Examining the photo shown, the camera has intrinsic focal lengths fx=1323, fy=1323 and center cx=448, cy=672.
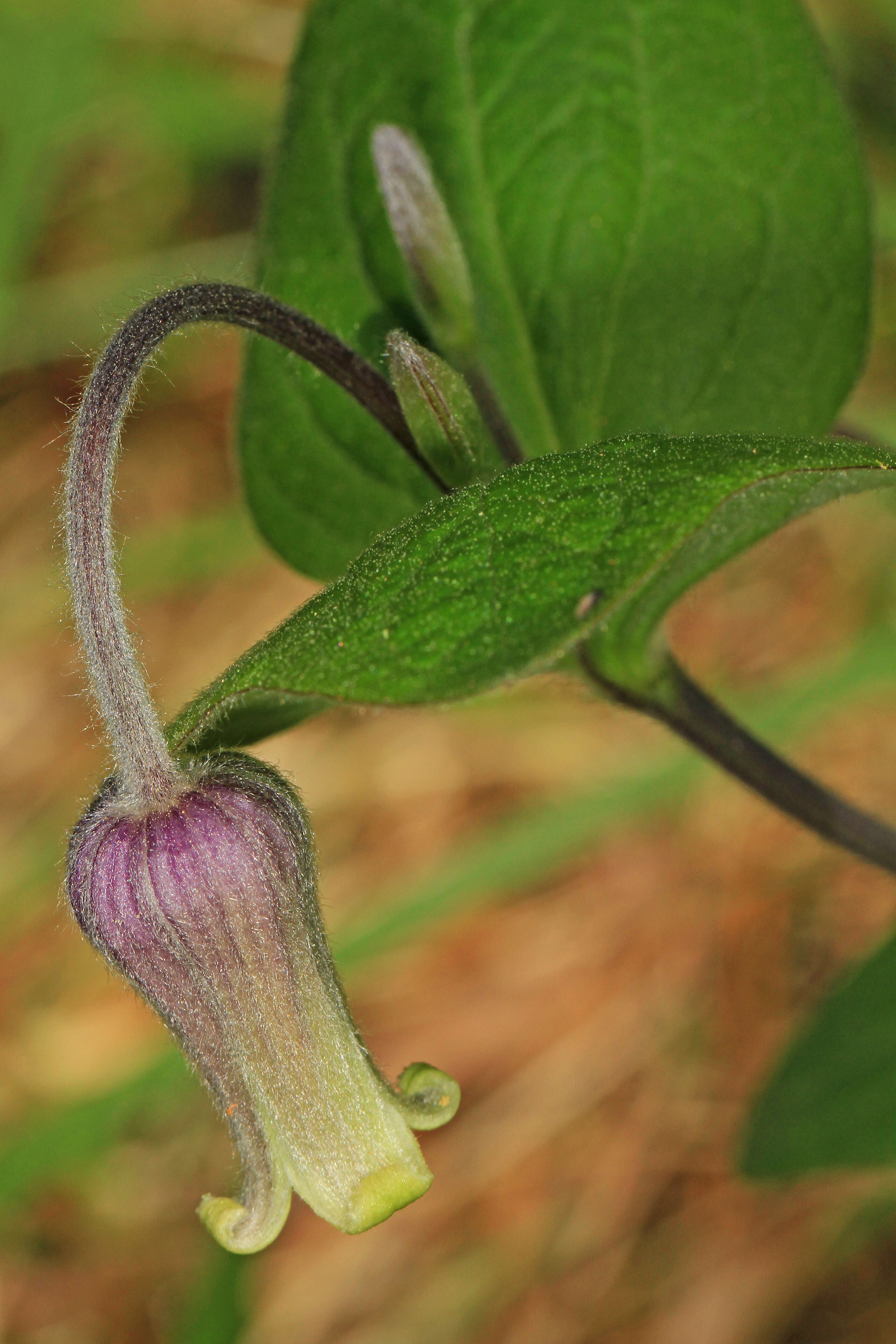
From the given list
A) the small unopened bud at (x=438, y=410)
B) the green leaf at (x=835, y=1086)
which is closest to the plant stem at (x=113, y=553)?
the small unopened bud at (x=438, y=410)

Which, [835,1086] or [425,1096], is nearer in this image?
[425,1096]

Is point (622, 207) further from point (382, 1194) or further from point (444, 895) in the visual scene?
point (444, 895)

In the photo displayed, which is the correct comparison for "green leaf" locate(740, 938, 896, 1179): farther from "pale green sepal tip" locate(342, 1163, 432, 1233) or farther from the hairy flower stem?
"pale green sepal tip" locate(342, 1163, 432, 1233)

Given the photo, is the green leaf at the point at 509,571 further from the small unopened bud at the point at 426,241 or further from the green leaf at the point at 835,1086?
the green leaf at the point at 835,1086

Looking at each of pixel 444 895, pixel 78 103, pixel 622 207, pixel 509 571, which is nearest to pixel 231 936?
pixel 509 571

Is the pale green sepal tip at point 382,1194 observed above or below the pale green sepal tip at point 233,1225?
above

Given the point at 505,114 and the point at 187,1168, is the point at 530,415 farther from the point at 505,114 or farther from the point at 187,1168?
the point at 187,1168
